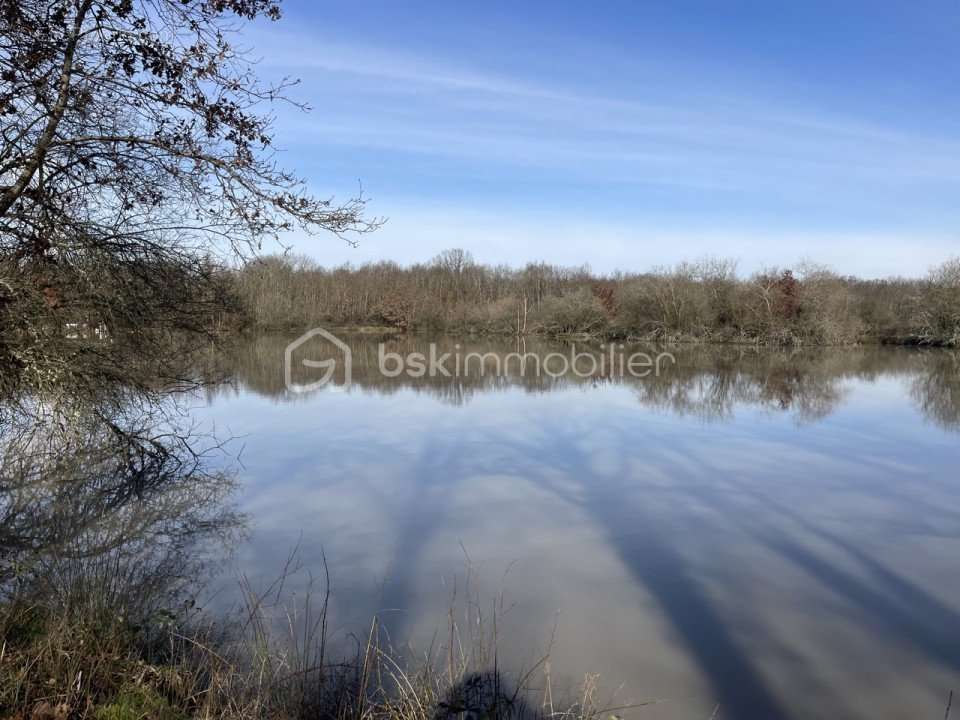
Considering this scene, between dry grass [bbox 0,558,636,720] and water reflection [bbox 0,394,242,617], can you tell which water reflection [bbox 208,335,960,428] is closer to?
water reflection [bbox 0,394,242,617]

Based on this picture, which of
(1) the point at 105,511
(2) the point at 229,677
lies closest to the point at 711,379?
(1) the point at 105,511

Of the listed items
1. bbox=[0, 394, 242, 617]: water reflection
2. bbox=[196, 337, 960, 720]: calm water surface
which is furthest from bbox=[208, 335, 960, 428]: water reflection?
bbox=[0, 394, 242, 617]: water reflection

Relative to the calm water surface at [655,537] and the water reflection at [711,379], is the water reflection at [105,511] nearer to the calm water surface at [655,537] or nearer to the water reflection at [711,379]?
the calm water surface at [655,537]

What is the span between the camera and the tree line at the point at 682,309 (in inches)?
1454

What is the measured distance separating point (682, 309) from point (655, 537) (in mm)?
33526

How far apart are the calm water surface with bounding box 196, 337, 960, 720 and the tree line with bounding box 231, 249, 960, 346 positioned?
67.6 ft

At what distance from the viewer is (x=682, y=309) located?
3869cm

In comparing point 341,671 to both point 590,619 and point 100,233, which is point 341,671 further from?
point 100,233

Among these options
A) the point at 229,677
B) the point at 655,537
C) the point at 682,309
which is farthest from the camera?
the point at 682,309

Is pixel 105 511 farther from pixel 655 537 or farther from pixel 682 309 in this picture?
pixel 682 309

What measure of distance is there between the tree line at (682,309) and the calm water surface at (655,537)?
67.6 ft

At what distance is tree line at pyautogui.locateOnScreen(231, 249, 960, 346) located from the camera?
3694cm

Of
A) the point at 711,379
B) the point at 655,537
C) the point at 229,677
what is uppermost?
the point at 711,379

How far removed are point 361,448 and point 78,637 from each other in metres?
7.12
